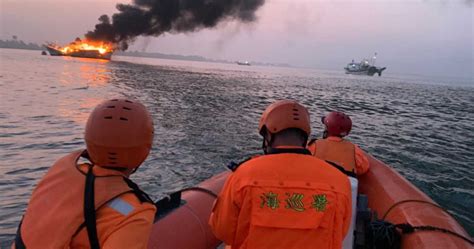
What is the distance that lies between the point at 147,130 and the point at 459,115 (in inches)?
948

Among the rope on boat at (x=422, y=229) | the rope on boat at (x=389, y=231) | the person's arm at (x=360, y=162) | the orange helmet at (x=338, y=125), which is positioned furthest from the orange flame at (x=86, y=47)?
the rope on boat at (x=422, y=229)

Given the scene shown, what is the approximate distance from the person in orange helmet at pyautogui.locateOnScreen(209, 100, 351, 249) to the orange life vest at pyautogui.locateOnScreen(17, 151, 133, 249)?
0.68 meters

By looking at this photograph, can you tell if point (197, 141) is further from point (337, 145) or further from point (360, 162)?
point (337, 145)

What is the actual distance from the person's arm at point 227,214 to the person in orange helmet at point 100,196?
1.81ft

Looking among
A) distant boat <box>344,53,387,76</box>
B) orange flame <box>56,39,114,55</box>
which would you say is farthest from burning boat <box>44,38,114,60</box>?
distant boat <box>344,53,387,76</box>

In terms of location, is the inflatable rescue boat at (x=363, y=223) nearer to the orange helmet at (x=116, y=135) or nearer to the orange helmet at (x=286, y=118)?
the orange helmet at (x=286, y=118)

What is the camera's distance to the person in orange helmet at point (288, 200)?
2025 mm

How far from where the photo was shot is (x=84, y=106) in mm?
16328

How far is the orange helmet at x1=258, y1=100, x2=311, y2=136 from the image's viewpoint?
2160mm

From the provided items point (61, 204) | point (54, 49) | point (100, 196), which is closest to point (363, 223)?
point (100, 196)

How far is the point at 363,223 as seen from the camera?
3566 mm

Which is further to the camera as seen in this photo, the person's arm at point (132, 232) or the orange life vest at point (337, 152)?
the orange life vest at point (337, 152)

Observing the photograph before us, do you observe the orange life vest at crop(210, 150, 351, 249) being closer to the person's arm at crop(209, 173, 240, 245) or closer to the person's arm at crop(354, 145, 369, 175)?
the person's arm at crop(209, 173, 240, 245)

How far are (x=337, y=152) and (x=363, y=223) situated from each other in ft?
4.04
